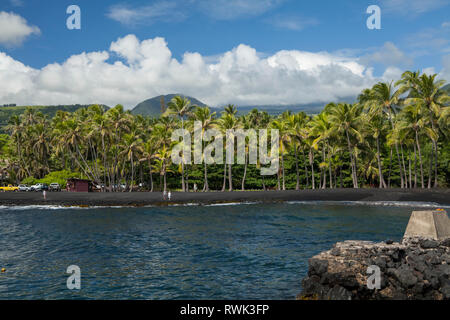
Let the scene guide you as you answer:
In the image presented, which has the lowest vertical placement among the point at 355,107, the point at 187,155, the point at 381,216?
the point at 381,216

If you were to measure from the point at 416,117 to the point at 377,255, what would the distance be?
50810mm

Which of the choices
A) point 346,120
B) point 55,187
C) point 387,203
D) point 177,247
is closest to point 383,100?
point 346,120

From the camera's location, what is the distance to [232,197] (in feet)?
210

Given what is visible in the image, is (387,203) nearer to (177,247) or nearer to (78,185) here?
(177,247)

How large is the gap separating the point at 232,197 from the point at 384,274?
4724 cm

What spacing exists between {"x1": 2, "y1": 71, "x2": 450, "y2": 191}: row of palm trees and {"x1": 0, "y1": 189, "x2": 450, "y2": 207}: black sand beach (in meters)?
8.29

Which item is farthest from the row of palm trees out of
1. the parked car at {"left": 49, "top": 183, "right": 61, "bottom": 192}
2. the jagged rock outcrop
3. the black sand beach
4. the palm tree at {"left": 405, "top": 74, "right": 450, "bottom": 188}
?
the jagged rock outcrop
